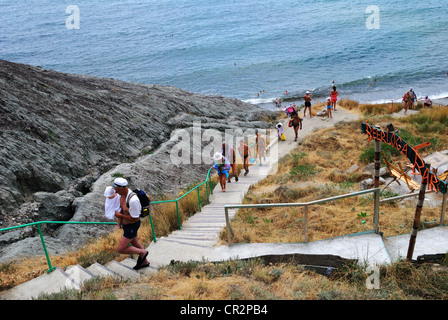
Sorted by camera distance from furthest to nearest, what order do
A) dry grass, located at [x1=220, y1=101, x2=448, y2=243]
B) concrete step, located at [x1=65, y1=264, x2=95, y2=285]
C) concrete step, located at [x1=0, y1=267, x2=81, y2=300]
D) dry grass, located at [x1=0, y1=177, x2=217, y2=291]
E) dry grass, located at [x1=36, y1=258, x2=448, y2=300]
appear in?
dry grass, located at [x1=220, y1=101, x2=448, y2=243] → dry grass, located at [x1=0, y1=177, x2=217, y2=291] → concrete step, located at [x1=65, y1=264, x2=95, y2=285] → concrete step, located at [x1=0, y1=267, x2=81, y2=300] → dry grass, located at [x1=36, y1=258, x2=448, y2=300]

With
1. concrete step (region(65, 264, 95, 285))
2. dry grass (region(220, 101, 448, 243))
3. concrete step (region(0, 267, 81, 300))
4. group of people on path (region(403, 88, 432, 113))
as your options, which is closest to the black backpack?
concrete step (region(65, 264, 95, 285))

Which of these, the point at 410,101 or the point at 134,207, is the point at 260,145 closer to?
the point at 410,101

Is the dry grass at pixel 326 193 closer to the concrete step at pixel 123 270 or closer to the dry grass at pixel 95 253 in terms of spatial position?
the dry grass at pixel 95 253

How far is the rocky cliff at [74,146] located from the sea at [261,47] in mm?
20526

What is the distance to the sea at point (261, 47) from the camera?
129ft

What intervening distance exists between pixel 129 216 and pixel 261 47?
55.1 metres

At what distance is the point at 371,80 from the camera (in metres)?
38.4

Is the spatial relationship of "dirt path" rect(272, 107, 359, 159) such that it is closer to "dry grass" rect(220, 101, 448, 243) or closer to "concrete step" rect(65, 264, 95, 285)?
"dry grass" rect(220, 101, 448, 243)

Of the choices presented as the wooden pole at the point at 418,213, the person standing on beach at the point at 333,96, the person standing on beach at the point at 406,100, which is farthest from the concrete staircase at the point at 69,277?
the person standing on beach at the point at 406,100

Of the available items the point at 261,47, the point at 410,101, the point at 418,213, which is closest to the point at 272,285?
the point at 418,213

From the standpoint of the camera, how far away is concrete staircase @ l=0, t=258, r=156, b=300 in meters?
5.07

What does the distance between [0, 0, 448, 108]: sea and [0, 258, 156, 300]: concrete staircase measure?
30845 millimetres

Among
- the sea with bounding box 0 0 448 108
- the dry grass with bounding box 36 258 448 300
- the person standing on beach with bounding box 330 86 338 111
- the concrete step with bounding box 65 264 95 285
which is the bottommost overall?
the dry grass with bounding box 36 258 448 300
